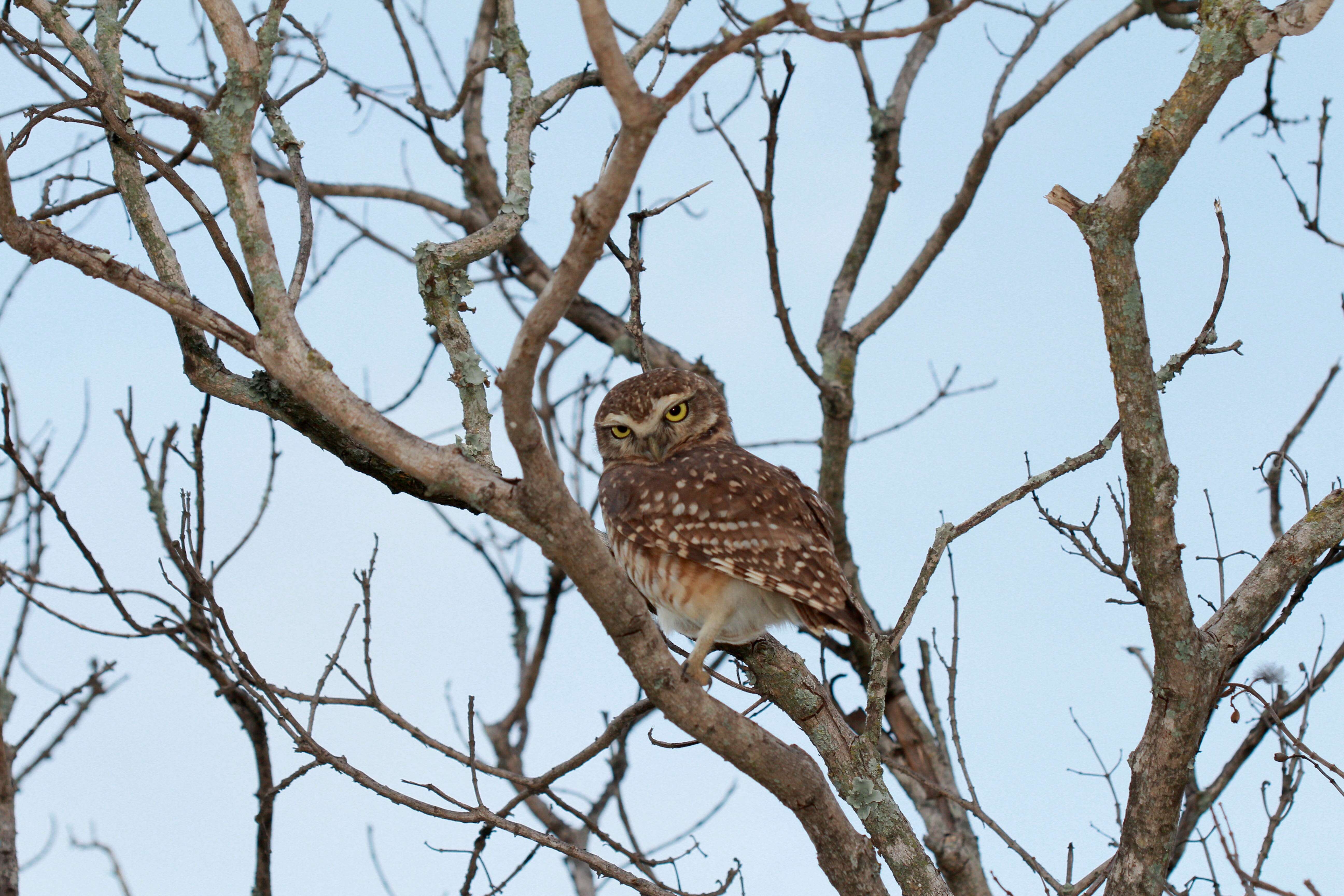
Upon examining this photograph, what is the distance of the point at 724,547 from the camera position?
4.20 m

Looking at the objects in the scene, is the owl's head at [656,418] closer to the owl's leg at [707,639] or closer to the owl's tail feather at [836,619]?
the owl's leg at [707,639]

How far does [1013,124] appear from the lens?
6.71 m

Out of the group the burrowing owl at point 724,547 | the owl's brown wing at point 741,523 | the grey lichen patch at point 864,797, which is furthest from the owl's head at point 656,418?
the grey lichen patch at point 864,797

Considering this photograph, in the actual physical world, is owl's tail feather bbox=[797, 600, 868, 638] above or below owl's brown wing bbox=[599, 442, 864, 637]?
below

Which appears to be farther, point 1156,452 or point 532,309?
point 1156,452

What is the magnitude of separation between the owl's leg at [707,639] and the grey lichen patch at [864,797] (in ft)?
2.03

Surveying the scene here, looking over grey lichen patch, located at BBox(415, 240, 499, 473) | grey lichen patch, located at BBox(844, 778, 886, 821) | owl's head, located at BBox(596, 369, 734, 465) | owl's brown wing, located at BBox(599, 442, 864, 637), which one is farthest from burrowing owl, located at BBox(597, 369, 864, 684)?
grey lichen patch, located at BBox(415, 240, 499, 473)

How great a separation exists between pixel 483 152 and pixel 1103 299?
16.7 ft

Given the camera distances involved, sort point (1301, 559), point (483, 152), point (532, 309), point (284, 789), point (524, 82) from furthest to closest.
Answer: point (483, 152) → point (524, 82) → point (284, 789) → point (1301, 559) → point (532, 309)

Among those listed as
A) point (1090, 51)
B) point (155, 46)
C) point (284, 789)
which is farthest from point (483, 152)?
point (284, 789)

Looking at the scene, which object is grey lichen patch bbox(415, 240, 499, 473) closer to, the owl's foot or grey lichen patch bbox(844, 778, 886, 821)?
the owl's foot

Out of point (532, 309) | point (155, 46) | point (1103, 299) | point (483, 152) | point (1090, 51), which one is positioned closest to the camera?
point (532, 309)

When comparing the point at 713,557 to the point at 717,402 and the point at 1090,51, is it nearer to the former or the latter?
the point at 717,402

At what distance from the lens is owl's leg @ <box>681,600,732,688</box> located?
3.96 metres
